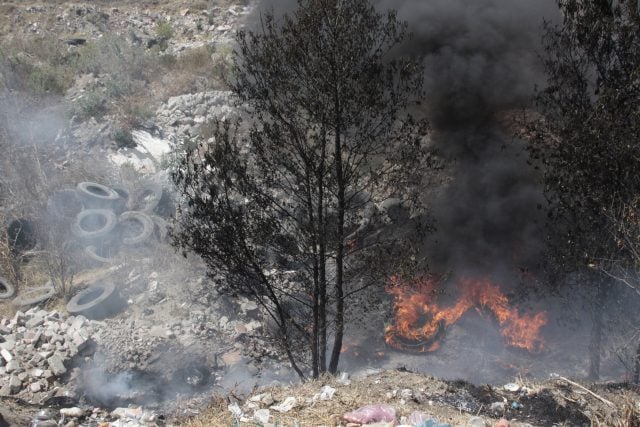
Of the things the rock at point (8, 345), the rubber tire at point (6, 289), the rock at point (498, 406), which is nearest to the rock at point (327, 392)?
the rock at point (498, 406)

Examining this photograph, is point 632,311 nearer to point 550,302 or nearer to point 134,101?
point 550,302

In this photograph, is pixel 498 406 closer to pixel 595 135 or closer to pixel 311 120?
pixel 595 135

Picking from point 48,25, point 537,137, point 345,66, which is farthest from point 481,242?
point 48,25

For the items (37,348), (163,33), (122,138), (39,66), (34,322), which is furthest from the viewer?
(163,33)

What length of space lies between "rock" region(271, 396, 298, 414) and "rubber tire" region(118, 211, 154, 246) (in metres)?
8.37

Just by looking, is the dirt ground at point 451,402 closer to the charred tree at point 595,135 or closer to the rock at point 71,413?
the charred tree at point 595,135

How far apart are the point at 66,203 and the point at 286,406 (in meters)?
10.8

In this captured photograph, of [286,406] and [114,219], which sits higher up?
[114,219]

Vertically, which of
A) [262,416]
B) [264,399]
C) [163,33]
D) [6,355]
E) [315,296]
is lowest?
[6,355]

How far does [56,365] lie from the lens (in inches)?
361

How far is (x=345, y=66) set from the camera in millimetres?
6820

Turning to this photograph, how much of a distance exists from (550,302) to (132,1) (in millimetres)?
23957

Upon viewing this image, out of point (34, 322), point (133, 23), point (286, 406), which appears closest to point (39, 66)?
point (133, 23)

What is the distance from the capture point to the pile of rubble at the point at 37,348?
8.71 m
